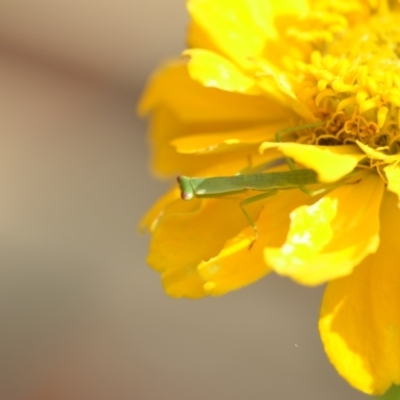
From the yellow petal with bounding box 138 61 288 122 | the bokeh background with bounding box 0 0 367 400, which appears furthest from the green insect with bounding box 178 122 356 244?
the bokeh background with bounding box 0 0 367 400

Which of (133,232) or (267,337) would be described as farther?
(133,232)

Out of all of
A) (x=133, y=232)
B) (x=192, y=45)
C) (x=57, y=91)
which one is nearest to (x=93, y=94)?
(x=57, y=91)

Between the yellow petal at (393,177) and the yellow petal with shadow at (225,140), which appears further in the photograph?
the yellow petal with shadow at (225,140)

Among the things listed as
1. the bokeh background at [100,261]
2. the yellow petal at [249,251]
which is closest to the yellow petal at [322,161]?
the yellow petal at [249,251]

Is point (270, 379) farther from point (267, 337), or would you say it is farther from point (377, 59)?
point (377, 59)

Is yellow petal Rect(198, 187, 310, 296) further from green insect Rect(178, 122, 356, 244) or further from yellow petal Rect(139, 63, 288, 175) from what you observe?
yellow petal Rect(139, 63, 288, 175)

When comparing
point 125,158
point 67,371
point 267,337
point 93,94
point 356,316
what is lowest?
point 267,337

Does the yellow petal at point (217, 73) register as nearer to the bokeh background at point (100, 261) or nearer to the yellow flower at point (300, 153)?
the yellow flower at point (300, 153)
